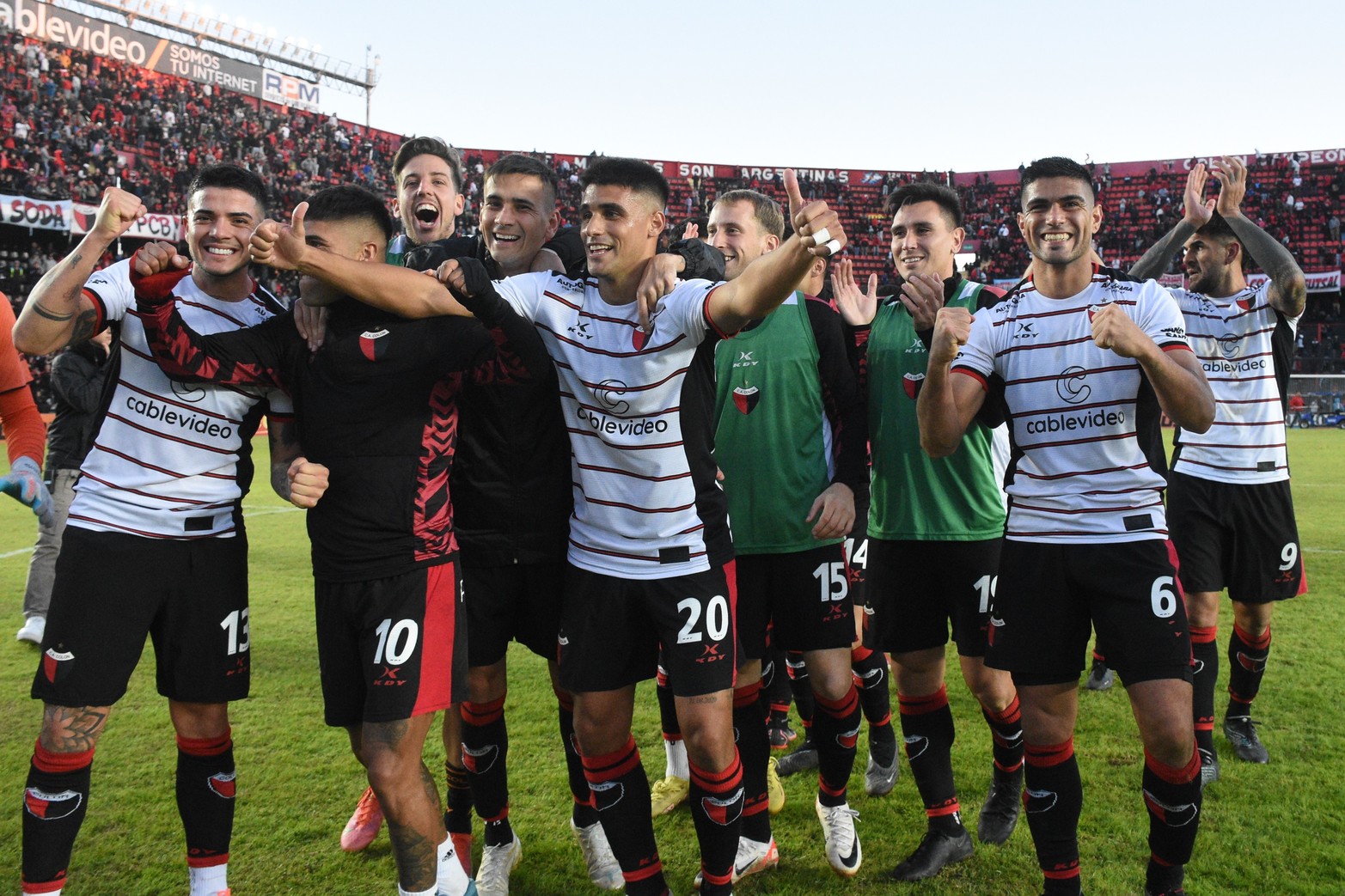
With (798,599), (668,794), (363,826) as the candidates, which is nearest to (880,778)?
(668,794)

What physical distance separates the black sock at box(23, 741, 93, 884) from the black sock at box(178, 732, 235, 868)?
0.30 metres

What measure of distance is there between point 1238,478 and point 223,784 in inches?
181

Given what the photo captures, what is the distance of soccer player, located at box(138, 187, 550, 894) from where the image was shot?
9.28 ft

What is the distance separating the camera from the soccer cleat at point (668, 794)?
4090 millimetres

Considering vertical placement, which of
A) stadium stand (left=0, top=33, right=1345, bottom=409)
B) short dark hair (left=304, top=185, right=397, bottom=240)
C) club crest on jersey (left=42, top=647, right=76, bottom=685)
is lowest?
club crest on jersey (left=42, top=647, right=76, bottom=685)

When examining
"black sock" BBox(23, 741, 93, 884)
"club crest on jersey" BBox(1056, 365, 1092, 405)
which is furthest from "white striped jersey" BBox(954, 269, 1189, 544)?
"black sock" BBox(23, 741, 93, 884)

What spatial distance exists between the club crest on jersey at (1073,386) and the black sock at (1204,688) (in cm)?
177

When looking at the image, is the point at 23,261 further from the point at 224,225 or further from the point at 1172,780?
the point at 1172,780

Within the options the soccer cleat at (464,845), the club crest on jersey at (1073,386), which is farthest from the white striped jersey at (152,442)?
the club crest on jersey at (1073,386)

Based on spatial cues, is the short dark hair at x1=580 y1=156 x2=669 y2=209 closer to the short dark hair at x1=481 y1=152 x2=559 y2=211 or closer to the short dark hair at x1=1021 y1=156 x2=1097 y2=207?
the short dark hair at x1=481 y1=152 x2=559 y2=211

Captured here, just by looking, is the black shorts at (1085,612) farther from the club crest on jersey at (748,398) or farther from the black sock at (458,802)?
the black sock at (458,802)

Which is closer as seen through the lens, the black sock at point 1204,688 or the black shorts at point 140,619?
the black shorts at point 140,619

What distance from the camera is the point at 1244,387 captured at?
4.72m

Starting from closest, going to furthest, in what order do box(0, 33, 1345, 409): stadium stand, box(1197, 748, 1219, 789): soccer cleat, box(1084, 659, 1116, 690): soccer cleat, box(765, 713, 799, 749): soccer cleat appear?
1. box(1197, 748, 1219, 789): soccer cleat
2. box(765, 713, 799, 749): soccer cleat
3. box(1084, 659, 1116, 690): soccer cleat
4. box(0, 33, 1345, 409): stadium stand
